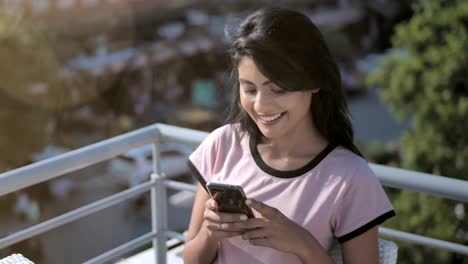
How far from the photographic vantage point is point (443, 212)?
25.7 feet

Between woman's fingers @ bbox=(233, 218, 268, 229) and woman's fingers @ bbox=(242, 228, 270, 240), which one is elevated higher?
woman's fingers @ bbox=(233, 218, 268, 229)

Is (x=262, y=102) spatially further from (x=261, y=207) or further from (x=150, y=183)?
(x=150, y=183)

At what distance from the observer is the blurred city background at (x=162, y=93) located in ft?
25.6

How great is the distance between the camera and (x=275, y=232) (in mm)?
1289

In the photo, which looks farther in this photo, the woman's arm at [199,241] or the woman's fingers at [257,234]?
the woman's arm at [199,241]

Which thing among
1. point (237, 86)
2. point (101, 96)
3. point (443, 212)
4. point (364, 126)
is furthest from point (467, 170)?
point (101, 96)

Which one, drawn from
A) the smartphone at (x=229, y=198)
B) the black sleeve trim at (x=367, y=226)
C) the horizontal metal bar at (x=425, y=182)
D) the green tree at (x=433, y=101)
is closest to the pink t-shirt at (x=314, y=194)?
the black sleeve trim at (x=367, y=226)

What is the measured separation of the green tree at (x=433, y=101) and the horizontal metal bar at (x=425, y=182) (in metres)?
6.13

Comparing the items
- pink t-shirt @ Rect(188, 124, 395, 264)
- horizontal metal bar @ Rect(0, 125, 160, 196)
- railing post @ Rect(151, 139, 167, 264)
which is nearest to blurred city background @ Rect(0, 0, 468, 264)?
railing post @ Rect(151, 139, 167, 264)

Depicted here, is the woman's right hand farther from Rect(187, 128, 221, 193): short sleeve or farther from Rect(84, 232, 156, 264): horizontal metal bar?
Rect(84, 232, 156, 264): horizontal metal bar

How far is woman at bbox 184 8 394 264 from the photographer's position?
4.24 feet

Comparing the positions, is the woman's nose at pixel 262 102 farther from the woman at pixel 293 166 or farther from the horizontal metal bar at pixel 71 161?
the horizontal metal bar at pixel 71 161

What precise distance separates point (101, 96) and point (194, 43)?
13.3ft

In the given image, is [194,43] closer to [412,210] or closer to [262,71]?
[412,210]
